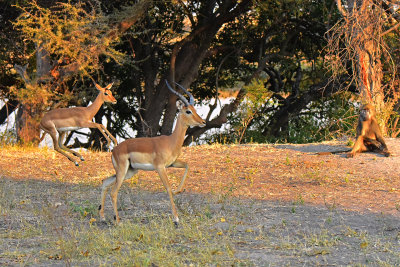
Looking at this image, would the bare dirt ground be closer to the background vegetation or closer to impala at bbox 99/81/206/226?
impala at bbox 99/81/206/226

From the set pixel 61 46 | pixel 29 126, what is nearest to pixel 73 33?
pixel 61 46

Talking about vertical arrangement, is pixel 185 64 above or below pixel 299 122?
above

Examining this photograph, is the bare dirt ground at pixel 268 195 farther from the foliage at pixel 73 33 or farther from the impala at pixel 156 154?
the foliage at pixel 73 33

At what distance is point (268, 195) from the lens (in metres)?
8.84

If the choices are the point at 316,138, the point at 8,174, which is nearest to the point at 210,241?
the point at 8,174

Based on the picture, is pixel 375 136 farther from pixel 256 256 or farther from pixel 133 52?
pixel 133 52

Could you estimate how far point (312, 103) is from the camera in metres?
19.5

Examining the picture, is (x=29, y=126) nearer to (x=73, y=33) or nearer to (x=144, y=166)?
(x=73, y=33)

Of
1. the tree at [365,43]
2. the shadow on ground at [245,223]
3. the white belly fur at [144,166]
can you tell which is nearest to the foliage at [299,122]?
the tree at [365,43]

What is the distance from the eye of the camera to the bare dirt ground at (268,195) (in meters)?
6.23

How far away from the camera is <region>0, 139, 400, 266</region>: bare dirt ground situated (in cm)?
623

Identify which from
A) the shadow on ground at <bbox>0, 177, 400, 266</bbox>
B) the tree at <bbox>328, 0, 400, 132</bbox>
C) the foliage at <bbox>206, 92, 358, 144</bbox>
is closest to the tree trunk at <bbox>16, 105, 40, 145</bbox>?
the foliage at <bbox>206, 92, 358, 144</bbox>

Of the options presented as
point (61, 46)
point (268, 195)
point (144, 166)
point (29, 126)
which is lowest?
point (29, 126)

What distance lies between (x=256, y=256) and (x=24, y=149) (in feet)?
27.4
